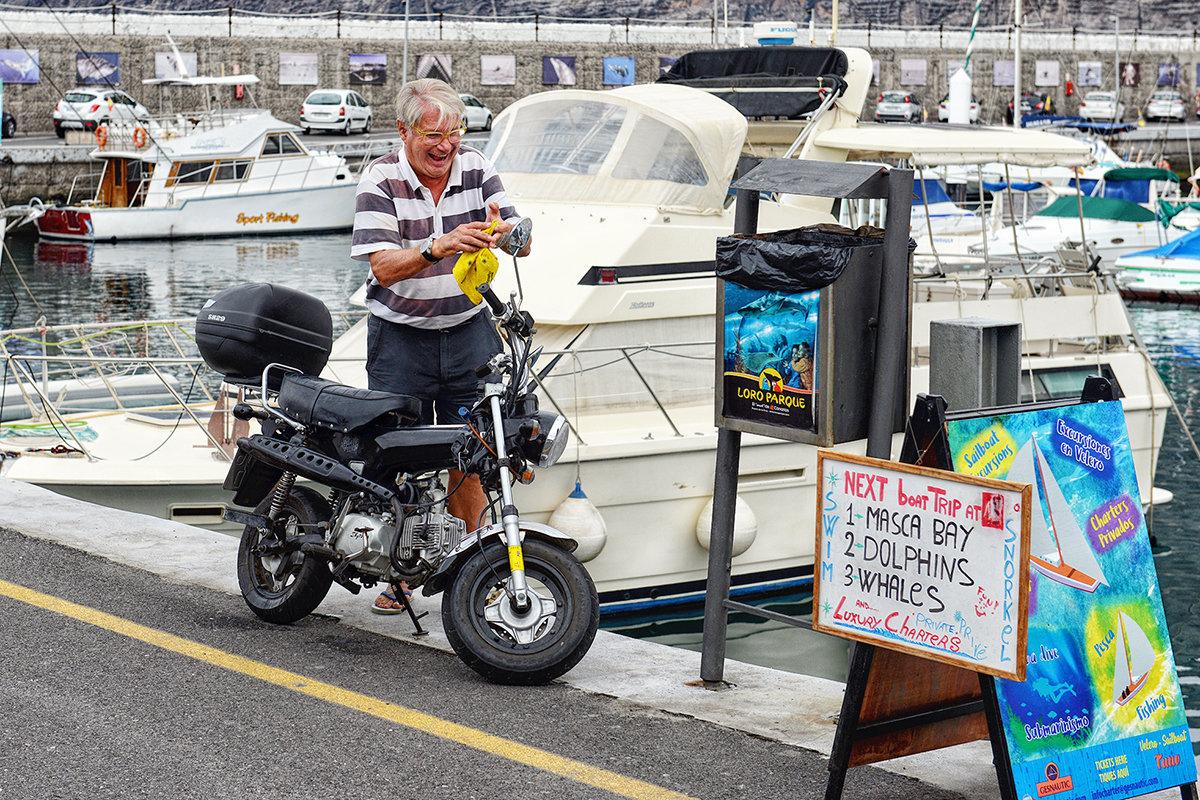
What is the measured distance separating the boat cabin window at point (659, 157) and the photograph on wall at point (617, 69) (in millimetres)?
45032

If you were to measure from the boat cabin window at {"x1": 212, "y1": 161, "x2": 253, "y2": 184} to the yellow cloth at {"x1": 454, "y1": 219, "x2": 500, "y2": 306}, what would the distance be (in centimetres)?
3162

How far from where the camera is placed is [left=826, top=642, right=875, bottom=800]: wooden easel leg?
3807 millimetres

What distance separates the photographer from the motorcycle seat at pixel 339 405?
198 inches

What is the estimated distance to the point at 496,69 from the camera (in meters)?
52.4

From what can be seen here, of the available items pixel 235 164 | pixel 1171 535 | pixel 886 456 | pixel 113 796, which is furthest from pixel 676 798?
pixel 235 164

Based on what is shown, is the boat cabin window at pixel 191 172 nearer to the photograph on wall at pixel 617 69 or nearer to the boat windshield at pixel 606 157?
the photograph on wall at pixel 617 69

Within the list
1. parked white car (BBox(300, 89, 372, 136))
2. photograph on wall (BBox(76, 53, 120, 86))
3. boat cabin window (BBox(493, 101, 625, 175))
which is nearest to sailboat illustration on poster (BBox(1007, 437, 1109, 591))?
boat cabin window (BBox(493, 101, 625, 175))

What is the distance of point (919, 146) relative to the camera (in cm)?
1013

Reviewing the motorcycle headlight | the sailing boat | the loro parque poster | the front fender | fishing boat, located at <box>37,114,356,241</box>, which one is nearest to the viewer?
the loro parque poster

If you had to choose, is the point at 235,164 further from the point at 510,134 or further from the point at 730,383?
the point at 730,383

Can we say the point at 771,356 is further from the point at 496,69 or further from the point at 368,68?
the point at 496,69

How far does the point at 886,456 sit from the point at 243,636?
240cm

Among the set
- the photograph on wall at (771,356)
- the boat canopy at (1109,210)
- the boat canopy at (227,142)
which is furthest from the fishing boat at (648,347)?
→ the boat canopy at (227,142)

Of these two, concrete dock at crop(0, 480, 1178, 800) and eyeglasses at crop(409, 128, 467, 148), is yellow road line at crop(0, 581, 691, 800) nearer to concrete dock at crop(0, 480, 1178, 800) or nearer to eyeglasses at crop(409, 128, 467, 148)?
concrete dock at crop(0, 480, 1178, 800)
